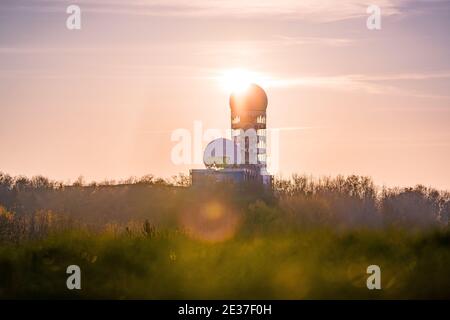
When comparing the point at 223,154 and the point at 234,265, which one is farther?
the point at 223,154

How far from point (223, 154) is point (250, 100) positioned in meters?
6.94

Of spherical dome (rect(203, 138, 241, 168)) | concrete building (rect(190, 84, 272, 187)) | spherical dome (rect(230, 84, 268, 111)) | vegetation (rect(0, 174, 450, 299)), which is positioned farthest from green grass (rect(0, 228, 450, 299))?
spherical dome (rect(230, 84, 268, 111))

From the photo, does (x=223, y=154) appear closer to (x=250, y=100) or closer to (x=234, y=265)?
(x=250, y=100)

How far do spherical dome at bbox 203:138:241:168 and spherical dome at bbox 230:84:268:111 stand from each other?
17.3ft

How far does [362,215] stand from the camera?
193 ft

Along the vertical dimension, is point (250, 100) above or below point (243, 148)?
above

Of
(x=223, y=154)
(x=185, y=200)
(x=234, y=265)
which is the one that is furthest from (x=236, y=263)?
(x=223, y=154)

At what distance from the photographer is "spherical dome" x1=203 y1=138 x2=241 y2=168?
8012 cm

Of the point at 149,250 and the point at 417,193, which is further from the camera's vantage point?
the point at 417,193

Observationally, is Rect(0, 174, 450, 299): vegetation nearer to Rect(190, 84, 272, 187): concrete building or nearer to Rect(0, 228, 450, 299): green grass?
Rect(0, 228, 450, 299): green grass

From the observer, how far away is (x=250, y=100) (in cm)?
8481
